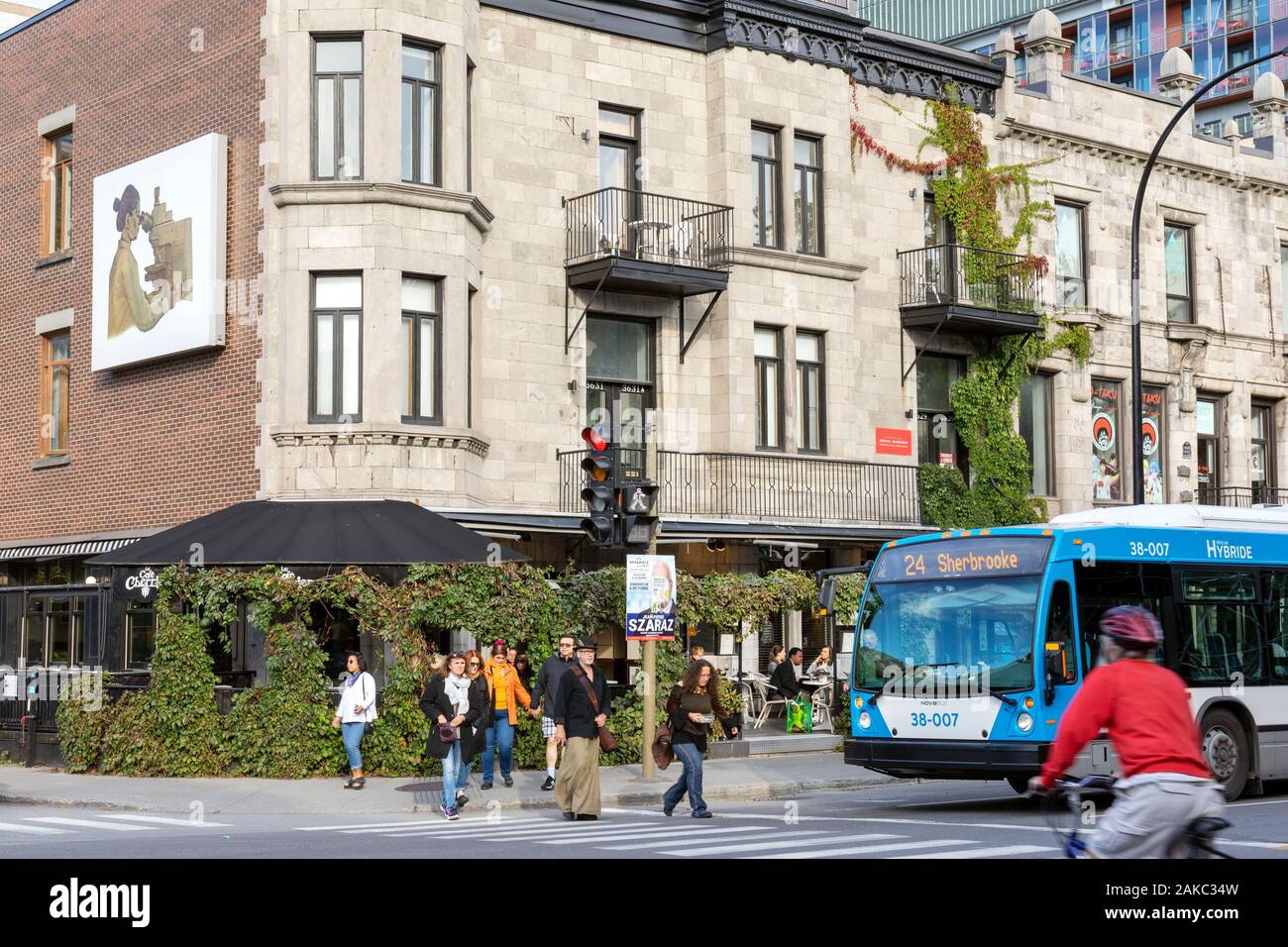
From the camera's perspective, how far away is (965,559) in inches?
663

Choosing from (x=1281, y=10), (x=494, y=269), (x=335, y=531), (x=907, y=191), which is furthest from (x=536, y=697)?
(x=1281, y=10)

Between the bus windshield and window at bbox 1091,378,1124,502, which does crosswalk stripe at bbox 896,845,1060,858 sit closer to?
the bus windshield

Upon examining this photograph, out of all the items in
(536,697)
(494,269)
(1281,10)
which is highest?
(1281,10)

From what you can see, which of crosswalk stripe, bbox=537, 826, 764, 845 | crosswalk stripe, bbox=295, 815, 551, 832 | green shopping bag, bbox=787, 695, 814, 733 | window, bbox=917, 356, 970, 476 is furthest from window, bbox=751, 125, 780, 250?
crosswalk stripe, bbox=537, 826, 764, 845

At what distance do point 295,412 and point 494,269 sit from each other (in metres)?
4.26

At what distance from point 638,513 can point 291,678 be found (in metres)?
5.23

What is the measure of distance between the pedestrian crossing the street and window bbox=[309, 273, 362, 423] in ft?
28.8

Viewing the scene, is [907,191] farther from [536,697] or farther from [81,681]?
[81,681]

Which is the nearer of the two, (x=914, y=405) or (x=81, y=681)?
(x=81, y=681)

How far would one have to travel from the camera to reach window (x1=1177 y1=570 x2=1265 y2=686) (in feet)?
56.0

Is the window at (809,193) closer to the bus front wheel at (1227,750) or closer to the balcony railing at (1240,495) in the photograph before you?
the balcony railing at (1240,495)

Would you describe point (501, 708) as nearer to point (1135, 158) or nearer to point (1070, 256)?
point (1070, 256)

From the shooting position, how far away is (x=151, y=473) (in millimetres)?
26391
